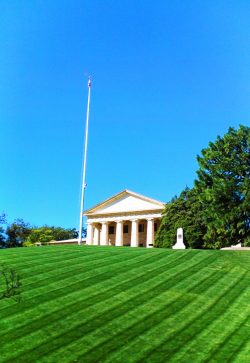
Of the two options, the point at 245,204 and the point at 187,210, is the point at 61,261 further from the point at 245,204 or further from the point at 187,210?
the point at 187,210

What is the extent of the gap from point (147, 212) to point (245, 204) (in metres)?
40.4

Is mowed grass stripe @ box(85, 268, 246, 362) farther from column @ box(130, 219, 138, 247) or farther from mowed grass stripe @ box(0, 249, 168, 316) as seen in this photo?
column @ box(130, 219, 138, 247)

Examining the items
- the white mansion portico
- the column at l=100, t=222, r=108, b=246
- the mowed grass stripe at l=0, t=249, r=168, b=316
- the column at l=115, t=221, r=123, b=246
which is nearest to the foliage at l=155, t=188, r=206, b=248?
the white mansion portico

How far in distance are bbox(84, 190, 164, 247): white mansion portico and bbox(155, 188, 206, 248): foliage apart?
932 cm

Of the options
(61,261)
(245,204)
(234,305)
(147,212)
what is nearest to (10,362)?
(234,305)

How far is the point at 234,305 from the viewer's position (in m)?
15.3

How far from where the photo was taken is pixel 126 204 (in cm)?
8169

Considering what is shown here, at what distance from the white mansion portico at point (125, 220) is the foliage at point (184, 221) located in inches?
367

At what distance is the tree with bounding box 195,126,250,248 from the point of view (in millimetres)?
38775

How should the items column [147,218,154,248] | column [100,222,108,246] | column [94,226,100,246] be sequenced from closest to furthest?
1. column [147,218,154,248]
2. column [100,222,108,246]
3. column [94,226,100,246]

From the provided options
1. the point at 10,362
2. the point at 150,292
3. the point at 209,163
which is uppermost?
the point at 209,163

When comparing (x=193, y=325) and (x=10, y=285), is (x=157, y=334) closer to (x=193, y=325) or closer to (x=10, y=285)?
(x=193, y=325)

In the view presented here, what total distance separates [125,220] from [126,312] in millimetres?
67307

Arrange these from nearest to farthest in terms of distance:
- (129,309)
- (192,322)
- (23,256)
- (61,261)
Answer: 1. (192,322)
2. (129,309)
3. (61,261)
4. (23,256)
